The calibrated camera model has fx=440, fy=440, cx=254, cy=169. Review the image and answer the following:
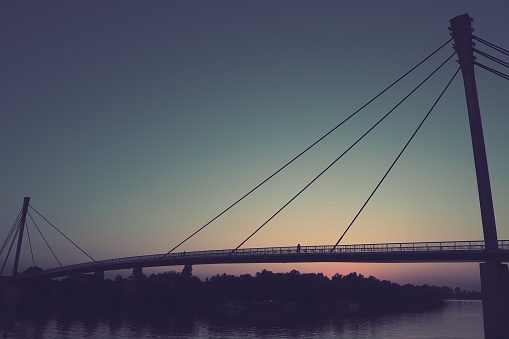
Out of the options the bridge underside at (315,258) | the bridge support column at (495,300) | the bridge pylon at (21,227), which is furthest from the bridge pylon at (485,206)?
the bridge pylon at (21,227)

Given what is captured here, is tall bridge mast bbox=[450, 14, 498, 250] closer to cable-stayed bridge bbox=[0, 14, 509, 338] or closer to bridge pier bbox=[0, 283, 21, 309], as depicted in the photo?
cable-stayed bridge bbox=[0, 14, 509, 338]

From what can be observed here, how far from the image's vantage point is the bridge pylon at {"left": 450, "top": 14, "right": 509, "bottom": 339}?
29.8 metres

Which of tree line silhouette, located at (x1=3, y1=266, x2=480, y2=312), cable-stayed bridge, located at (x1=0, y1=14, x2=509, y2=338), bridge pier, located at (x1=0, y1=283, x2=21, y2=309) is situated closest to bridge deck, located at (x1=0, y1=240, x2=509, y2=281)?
cable-stayed bridge, located at (x1=0, y1=14, x2=509, y2=338)

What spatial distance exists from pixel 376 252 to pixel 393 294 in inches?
5988

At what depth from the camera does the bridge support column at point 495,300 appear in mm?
29562

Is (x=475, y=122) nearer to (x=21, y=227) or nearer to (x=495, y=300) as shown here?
(x=495, y=300)

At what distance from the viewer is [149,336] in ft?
180

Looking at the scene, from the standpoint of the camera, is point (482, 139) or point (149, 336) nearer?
point (482, 139)

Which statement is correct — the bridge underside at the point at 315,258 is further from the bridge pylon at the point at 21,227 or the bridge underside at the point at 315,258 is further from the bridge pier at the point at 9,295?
the bridge pylon at the point at 21,227

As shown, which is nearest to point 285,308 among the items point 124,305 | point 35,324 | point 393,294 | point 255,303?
point 255,303

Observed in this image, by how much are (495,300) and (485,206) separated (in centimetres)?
680

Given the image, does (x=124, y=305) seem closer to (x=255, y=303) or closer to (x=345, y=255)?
(x=255, y=303)

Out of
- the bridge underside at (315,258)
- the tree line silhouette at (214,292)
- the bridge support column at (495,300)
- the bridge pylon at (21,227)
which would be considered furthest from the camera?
the tree line silhouette at (214,292)

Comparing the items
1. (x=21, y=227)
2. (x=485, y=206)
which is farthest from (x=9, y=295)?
(x=485, y=206)
